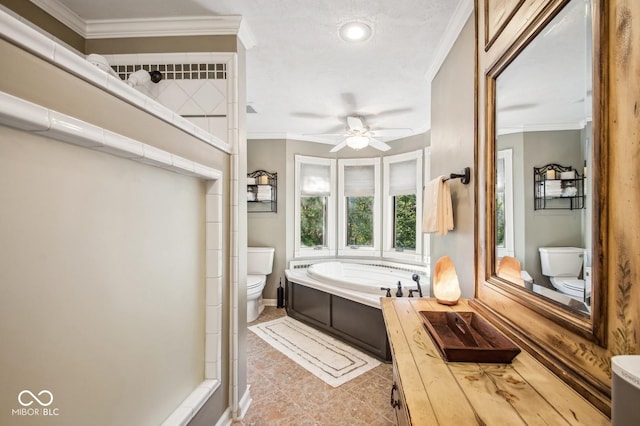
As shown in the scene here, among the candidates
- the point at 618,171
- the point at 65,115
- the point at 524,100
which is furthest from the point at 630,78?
the point at 65,115

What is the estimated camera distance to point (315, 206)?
14.5ft

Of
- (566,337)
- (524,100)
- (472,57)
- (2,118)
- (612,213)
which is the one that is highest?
(472,57)

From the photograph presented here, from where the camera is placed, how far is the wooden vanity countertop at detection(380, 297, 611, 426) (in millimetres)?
586

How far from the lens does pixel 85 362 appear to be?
83cm

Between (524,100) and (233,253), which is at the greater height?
(524,100)

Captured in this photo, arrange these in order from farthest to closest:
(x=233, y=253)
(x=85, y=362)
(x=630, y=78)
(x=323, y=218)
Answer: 1. (x=323, y=218)
2. (x=233, y=253)
3. (x=85, y=362)
4. (x=630, y=78)

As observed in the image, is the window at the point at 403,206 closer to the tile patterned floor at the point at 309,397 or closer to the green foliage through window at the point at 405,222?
the green foliage through window at the point at 405,222

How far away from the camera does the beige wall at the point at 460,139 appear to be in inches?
58.3

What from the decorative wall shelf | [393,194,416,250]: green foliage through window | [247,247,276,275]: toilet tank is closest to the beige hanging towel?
the decorative wall shelf

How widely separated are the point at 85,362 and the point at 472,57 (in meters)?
2.15

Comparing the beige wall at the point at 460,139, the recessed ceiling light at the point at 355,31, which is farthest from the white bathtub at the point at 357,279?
the recessed ceiling light at the point at 355,31

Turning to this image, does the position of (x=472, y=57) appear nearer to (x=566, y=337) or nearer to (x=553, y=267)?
(x=553, y=267)

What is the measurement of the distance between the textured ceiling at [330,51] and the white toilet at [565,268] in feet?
5.05

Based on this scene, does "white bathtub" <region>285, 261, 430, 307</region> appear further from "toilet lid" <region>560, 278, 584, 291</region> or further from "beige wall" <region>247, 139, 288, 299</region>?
"toilet lid" <region>560, 278, 584, 291</region>
